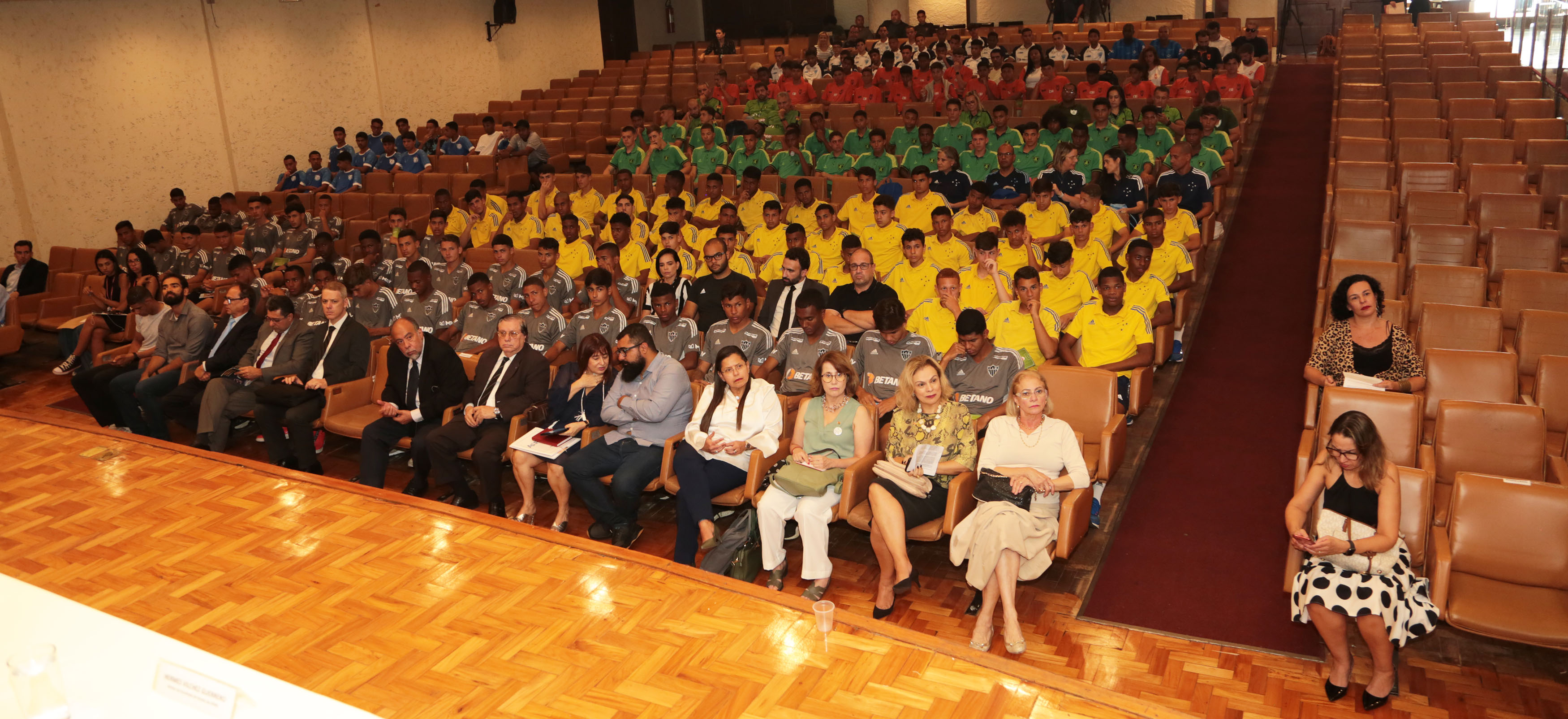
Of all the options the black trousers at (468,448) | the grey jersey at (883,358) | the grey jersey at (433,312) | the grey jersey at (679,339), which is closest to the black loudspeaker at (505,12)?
the grey jersey at (433,312)

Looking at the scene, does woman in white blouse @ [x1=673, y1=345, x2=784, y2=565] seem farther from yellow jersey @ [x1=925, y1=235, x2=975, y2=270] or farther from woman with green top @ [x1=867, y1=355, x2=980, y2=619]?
yellow jersey @ [x1=925, y1=235, x2=975, y2=270]

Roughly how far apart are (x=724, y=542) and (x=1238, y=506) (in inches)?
94.7

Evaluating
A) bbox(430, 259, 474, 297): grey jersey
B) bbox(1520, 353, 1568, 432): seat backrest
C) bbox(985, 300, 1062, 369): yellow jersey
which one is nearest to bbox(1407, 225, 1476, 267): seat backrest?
bbox(1520, 353, 1568, 432): seat backrest

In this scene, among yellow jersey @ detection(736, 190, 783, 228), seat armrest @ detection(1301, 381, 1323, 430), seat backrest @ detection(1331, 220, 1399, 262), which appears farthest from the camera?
yellow jersey @ detection(736, 190, 783, 228)

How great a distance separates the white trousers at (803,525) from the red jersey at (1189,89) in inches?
299

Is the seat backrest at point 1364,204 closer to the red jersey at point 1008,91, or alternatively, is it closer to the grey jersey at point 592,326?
the red jersey at point 1008,91

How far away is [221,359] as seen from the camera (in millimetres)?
6523

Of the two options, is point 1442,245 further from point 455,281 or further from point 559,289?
point 455,281

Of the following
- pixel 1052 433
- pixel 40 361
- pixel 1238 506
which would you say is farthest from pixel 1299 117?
pixel 40 361

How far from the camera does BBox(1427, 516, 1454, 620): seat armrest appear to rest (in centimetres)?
341

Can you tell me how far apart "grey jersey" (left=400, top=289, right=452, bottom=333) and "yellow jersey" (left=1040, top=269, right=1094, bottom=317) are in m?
4.02

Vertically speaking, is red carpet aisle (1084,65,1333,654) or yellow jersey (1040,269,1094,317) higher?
yellow jersey (1040,269,1094,317)

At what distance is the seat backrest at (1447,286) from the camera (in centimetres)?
541

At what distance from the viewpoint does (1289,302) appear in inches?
267
